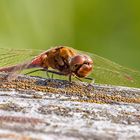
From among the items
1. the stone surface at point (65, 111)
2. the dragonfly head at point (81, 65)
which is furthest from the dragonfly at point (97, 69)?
the stone surface at point (65, 111)

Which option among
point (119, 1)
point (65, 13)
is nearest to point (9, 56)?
point (65, 13)

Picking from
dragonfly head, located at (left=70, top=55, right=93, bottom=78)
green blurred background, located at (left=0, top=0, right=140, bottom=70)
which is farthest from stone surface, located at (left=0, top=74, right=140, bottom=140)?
green blurred background, located at (left=0, top=0, right=140, bottom=70)

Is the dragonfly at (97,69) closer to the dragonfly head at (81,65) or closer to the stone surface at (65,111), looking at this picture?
the dragonfly head at (81,65)

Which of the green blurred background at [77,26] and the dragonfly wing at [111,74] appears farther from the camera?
the green blurred background at [77,26]

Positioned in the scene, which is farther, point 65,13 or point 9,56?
point 65,13

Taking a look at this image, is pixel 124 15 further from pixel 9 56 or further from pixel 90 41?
pixel 9 56

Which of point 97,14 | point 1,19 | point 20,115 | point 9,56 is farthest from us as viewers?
point 97,14

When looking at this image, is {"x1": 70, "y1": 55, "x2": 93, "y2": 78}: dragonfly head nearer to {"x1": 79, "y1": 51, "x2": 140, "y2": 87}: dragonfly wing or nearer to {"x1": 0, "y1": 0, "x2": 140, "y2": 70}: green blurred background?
{"x1": 79, "y1": 51, "x2": 140, "y2": 87}: dragonfly wing
